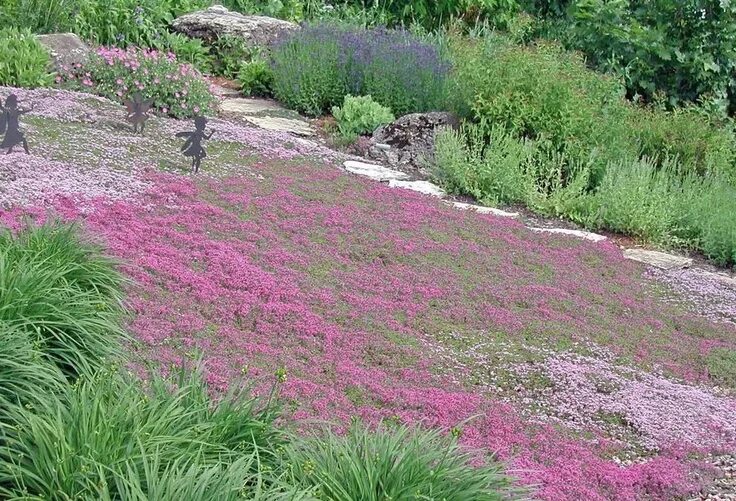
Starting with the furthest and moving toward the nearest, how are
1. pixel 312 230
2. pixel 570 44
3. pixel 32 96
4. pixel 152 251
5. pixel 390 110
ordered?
pixel 570 44 → pixel 390 110 → pixel 32 96 → pixel 312 230 → pixel 152 251

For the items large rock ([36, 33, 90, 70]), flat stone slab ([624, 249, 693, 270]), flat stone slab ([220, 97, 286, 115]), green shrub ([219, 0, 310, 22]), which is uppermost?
green shrub ([219, 0, 310, 22])

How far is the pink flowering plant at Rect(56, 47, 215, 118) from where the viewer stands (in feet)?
33.3

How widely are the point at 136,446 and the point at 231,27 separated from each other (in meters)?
11.2

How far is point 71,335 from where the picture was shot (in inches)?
185

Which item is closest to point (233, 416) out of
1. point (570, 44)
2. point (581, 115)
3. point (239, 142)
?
point (239, 142)

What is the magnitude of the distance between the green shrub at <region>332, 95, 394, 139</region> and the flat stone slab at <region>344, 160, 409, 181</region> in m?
1.30

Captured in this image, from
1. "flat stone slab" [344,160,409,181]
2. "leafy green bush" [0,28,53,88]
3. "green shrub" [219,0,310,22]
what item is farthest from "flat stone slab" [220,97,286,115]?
"green shrub" [219,0,310,22]

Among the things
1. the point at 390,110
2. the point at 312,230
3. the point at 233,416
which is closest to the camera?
the point at 233,416

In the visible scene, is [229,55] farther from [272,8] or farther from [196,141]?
[196,141]

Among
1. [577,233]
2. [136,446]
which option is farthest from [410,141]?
[136,446]

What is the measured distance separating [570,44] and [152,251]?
1048 centimetres

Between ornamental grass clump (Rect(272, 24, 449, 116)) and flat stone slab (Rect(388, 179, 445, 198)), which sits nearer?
flat stone slab (Rect(388, 179, 445, 198))

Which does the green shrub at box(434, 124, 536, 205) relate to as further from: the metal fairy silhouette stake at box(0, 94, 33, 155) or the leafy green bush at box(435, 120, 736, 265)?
the metal fairy silhouette stake at box(0, 94, 33, 155)

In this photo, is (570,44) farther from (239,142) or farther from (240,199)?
(240,199)
